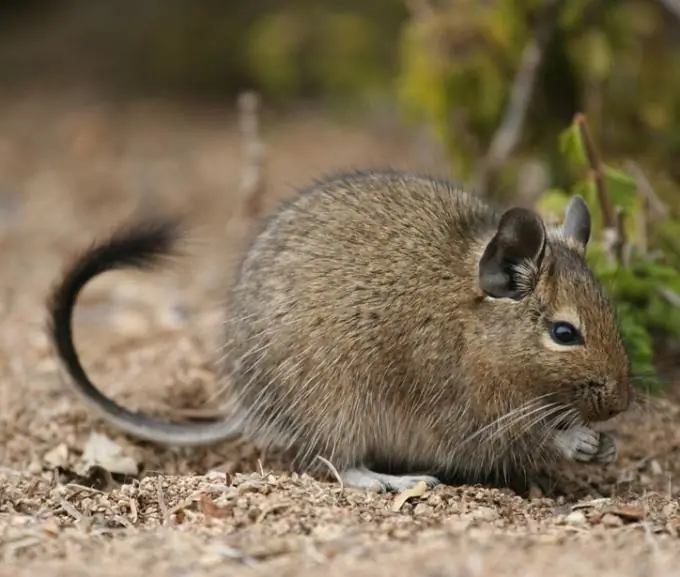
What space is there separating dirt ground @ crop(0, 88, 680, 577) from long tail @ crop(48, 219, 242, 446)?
0.47ft

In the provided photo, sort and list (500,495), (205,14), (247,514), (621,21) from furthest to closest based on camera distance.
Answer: (205,14), (621,21), (500,495), (247,514)

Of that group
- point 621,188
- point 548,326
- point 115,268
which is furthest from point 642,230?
point 115,268

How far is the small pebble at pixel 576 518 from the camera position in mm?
4039

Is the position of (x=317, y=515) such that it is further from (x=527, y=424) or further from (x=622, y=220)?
(x=622, y=220)

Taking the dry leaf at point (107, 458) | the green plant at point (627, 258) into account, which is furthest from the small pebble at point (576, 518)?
the dry leaf at point (107, 458)

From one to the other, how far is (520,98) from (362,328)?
3.11m

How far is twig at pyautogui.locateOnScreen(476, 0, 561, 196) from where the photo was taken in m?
7.03

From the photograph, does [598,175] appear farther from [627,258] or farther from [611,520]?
[611,520]

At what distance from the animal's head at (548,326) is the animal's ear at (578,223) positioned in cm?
29

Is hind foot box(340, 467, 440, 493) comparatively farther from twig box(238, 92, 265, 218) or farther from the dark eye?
twig box(238, 92, 265, 218)

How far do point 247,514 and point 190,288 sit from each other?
3918mm

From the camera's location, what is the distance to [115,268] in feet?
16.9

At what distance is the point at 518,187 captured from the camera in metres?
8.10

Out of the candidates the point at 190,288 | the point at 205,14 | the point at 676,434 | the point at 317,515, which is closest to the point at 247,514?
the point at 317,515
